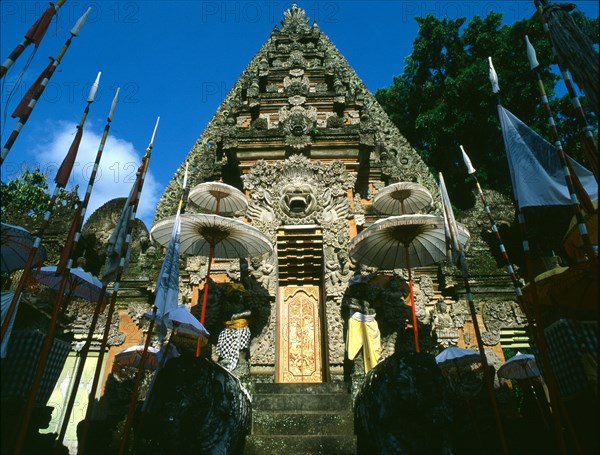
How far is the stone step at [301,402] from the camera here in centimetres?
624

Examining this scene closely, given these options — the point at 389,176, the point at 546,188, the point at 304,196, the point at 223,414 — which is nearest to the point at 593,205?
the point at 546,188

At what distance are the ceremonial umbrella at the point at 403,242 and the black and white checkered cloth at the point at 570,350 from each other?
2907 millimetres

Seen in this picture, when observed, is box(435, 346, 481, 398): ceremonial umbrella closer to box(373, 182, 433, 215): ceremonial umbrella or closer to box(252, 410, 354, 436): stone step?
box(252, 410, 354, 436): stone step

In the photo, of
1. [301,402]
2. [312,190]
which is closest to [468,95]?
[312,190]

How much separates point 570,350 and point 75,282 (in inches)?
271

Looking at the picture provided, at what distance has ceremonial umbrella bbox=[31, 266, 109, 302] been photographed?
6.68 meters

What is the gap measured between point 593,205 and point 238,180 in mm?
8011

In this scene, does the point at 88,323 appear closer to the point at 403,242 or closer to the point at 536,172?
the point at 403,242

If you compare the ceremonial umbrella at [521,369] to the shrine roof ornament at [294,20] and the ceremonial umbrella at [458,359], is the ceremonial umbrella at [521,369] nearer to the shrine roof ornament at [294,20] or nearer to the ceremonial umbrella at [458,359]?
the ceremonial umbrella at [458,359]

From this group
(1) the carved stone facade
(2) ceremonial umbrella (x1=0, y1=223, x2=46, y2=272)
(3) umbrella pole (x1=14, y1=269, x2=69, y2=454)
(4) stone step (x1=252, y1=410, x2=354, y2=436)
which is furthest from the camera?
(1) the carved stone facade

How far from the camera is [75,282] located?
22.9ft

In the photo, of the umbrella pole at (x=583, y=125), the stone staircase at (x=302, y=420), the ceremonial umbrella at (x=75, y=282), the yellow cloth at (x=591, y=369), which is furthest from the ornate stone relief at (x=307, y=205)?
the umbrella pole at (x=583, y=125)

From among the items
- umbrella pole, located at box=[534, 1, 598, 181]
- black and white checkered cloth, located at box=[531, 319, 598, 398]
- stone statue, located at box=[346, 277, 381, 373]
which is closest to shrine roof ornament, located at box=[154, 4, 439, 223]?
stone statue, located at box=[346, 277, 381, 373]

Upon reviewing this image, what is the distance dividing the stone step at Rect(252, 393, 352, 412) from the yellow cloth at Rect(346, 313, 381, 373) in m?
0.96
